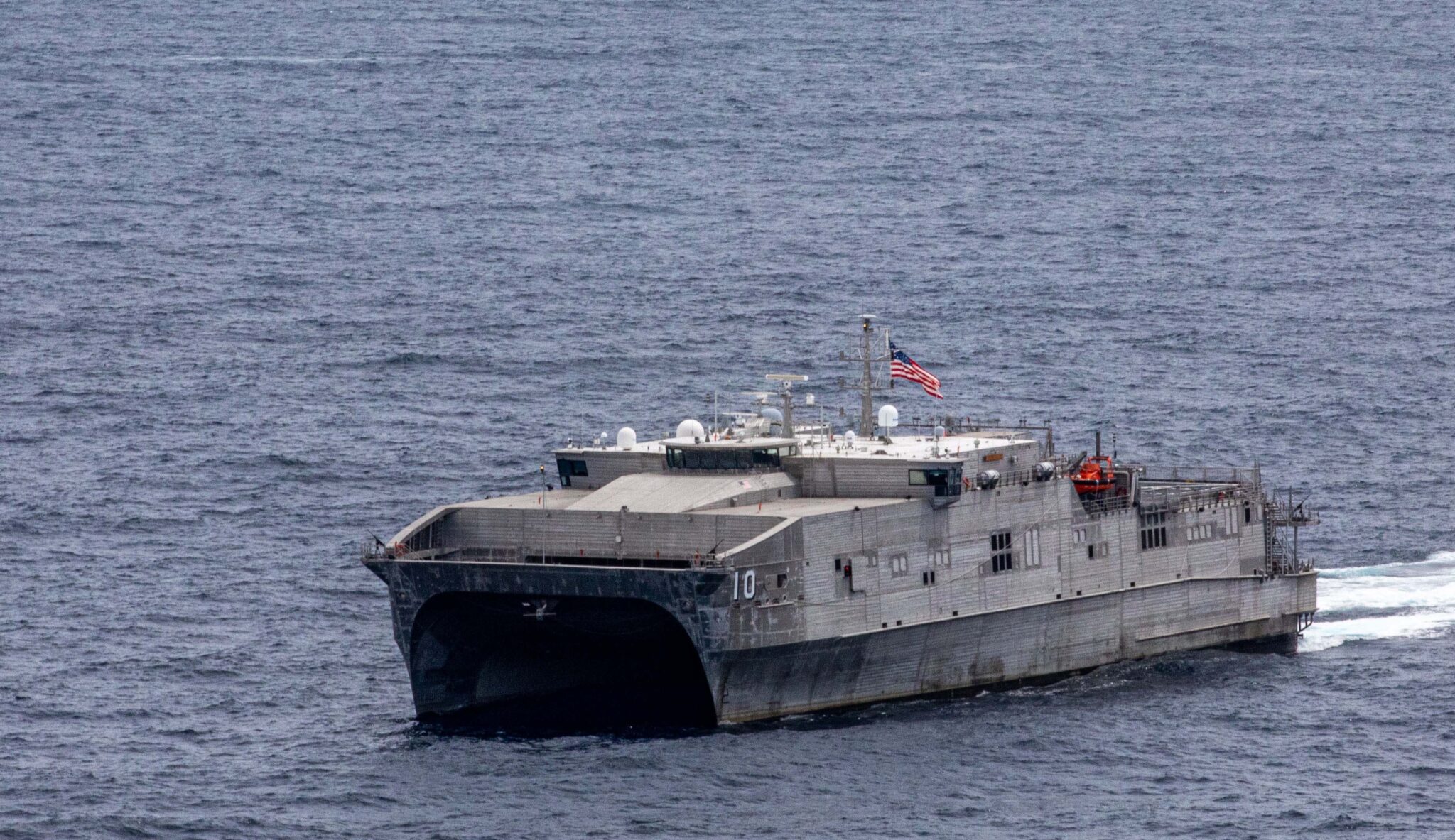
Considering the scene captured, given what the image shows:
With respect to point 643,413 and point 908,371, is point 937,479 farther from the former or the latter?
point 643,413

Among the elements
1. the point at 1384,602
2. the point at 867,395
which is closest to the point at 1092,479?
the point at 867,395

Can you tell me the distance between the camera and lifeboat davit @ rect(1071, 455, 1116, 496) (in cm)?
9738

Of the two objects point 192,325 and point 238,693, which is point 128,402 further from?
point 238,693

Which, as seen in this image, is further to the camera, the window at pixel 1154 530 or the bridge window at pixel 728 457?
the window at pixel 1154 530

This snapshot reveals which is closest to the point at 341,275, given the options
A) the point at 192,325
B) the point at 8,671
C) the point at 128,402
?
the point at 192,325

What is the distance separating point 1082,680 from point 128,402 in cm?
5736

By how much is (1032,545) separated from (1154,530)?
7.19 m

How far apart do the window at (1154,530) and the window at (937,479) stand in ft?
35.7

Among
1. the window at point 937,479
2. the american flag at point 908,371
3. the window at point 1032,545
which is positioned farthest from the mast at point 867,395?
the window at point 1032,545

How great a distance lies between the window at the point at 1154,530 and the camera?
97625 mm

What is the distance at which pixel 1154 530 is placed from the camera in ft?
322

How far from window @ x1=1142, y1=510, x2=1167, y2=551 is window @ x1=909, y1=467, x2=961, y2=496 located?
10.9 metres

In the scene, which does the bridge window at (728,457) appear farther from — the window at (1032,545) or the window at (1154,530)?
the window at (1154,530)

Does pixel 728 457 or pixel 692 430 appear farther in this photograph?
pixel 692 430
